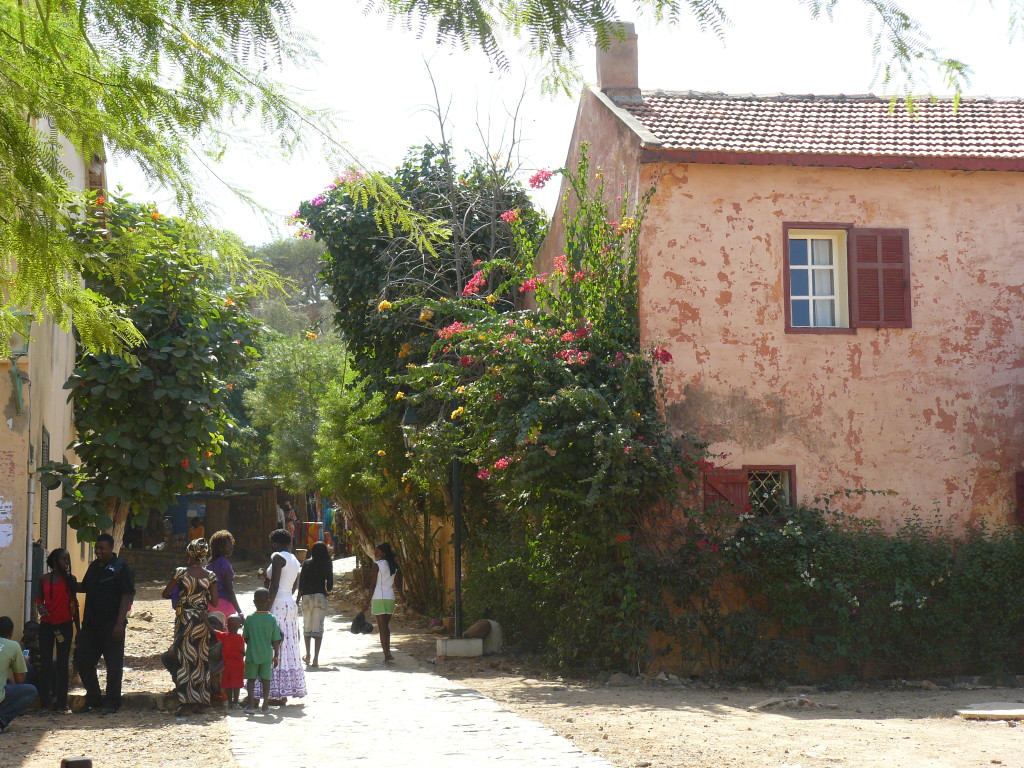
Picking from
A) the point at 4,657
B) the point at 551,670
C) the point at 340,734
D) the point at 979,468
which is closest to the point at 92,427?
the point at 4,657

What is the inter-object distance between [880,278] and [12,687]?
1060 cm

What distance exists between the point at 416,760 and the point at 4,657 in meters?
3.45

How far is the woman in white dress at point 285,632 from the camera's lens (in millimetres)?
10531

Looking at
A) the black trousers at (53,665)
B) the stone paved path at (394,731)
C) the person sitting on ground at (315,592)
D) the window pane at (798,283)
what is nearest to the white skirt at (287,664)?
the stone paved path at (394,731)

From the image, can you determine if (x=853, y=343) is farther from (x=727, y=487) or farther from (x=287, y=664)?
(x=287, y=664)

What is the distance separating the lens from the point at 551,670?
12.9 m

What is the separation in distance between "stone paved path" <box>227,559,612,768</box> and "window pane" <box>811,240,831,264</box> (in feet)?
22.8

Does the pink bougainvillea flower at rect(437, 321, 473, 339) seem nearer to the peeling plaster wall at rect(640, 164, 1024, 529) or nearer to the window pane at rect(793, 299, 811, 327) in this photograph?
the peeling plaster wall at rect(640, 164, 1024, 529)

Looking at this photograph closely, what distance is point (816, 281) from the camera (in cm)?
1419

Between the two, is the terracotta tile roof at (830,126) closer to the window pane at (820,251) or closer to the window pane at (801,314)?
the window pane at (820,251)

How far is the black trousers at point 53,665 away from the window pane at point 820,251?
31.8 feet

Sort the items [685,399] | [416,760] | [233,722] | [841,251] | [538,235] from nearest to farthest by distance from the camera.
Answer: [416,760]
[233,722]
[685,399]
[841,251]
[538,235]

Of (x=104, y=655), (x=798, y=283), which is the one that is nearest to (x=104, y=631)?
(x=104, y=655)

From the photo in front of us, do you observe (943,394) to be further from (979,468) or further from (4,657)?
(4,657)
